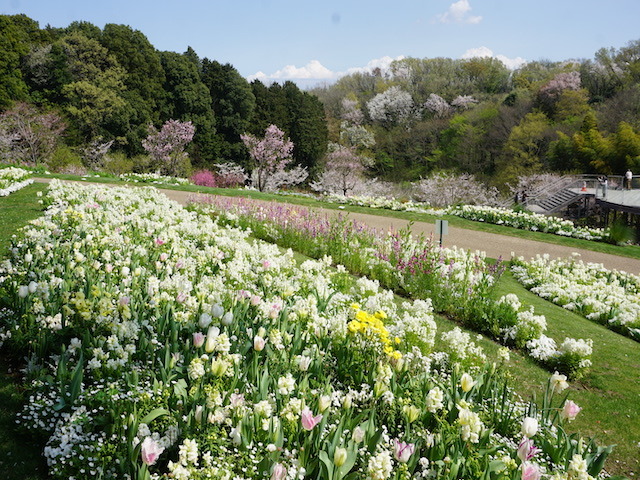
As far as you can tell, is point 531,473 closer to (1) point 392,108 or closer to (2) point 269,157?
(2) point 269,157

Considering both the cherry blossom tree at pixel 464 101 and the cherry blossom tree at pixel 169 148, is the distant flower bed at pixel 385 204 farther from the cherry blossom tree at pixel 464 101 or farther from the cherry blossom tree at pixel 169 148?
the cherry blossom tree at pixel 464 101

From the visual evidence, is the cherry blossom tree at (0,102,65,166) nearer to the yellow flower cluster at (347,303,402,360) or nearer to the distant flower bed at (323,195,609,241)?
the distant flower bed at (323,195,609,241)

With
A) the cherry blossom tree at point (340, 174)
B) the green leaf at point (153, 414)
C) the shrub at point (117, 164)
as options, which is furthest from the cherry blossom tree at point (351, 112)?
the green leaf at point (153, 414)

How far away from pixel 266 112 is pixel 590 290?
2953cm

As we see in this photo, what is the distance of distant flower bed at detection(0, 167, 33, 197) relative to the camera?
11.0 m

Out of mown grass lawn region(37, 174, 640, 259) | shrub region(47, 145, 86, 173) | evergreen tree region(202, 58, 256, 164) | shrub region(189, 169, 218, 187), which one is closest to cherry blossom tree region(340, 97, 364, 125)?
evergreen tree region(202, 58, 256, 164)

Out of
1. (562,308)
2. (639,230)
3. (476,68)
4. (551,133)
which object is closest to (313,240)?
(562,308)

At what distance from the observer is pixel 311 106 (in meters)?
37.3

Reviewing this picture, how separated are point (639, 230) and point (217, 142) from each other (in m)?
23.7

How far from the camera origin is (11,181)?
12.0 metres

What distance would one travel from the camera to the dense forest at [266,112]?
88.3ft

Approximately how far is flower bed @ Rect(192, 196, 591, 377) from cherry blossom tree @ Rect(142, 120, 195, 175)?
17839 mm

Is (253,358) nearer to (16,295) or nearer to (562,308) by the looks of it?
(16,295)

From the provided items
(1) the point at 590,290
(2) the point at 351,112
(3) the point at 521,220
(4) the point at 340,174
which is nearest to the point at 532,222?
(3) the point at 521,220
